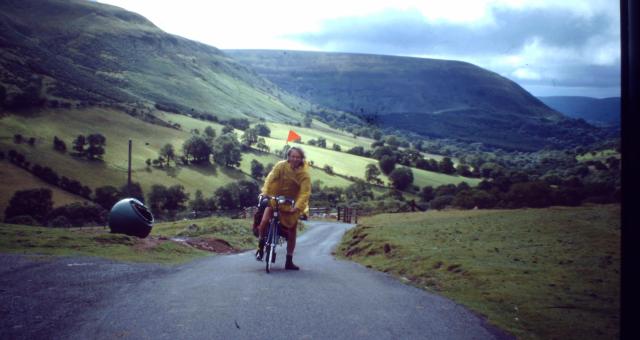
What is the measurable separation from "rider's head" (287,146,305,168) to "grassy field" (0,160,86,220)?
60.8 m

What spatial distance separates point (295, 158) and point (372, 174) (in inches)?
3695

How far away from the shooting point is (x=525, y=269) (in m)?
12.8

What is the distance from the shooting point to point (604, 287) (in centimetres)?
1052

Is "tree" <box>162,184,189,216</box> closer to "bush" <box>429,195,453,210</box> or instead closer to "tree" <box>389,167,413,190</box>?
"bush" <box>429,195,453,210</box>

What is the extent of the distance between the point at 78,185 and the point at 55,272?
69.6 meters

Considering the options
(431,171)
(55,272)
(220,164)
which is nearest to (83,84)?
(220,164)

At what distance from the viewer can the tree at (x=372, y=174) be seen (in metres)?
104

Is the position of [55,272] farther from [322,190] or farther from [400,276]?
[322,190]

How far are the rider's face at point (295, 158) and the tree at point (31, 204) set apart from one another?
56.3 m

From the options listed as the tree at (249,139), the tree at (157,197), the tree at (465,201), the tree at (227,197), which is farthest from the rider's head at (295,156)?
the tree at (249,139)

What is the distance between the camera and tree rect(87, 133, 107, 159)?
89.2 metres

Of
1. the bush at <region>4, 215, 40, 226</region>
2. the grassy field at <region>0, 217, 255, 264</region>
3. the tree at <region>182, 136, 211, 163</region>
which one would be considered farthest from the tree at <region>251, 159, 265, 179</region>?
the grassy field at <region>0, 217, 255, 264</region>

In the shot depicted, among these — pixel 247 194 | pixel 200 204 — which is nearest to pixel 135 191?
pixel 200 204

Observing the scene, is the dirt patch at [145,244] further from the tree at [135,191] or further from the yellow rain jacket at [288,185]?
the tree at [135,191]
